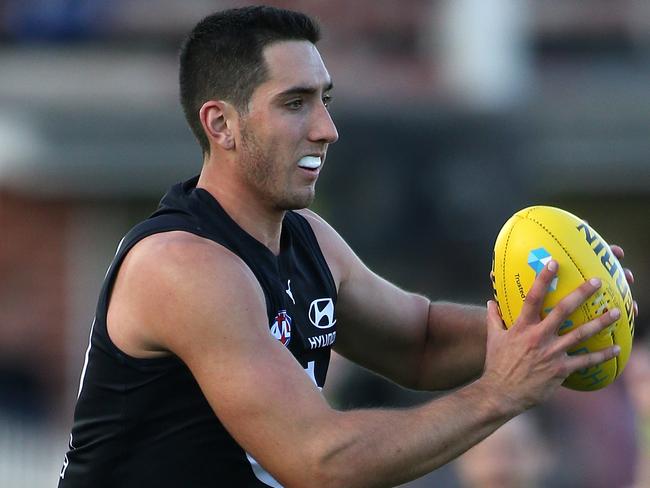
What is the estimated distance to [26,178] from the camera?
52.0 feet

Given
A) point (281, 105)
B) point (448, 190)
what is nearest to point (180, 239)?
point (281, 105)

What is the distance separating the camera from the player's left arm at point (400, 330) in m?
5.66

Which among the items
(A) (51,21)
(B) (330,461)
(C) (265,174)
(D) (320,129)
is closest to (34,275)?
(A) (51,21)

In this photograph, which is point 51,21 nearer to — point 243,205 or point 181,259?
point 243,205

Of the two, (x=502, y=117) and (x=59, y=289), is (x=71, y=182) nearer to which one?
(x=59, y=289)

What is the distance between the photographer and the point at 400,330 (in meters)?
5.79

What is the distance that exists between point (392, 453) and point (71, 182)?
39.3 ft

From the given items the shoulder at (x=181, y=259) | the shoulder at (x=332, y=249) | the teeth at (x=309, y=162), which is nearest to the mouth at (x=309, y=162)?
the teeth at (x=309, y=162)

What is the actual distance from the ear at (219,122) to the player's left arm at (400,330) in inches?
25.9

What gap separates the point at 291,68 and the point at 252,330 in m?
0.97

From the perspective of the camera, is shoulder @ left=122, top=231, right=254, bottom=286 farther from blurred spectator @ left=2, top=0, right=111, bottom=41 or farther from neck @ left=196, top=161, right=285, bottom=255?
blurred spectator @ left=2, top=0, right=111, bottom=41

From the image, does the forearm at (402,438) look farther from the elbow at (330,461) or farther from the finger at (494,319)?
the finger at (494,319)

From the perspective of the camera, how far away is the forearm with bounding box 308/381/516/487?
445cm

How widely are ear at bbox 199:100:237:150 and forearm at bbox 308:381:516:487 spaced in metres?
1.11
